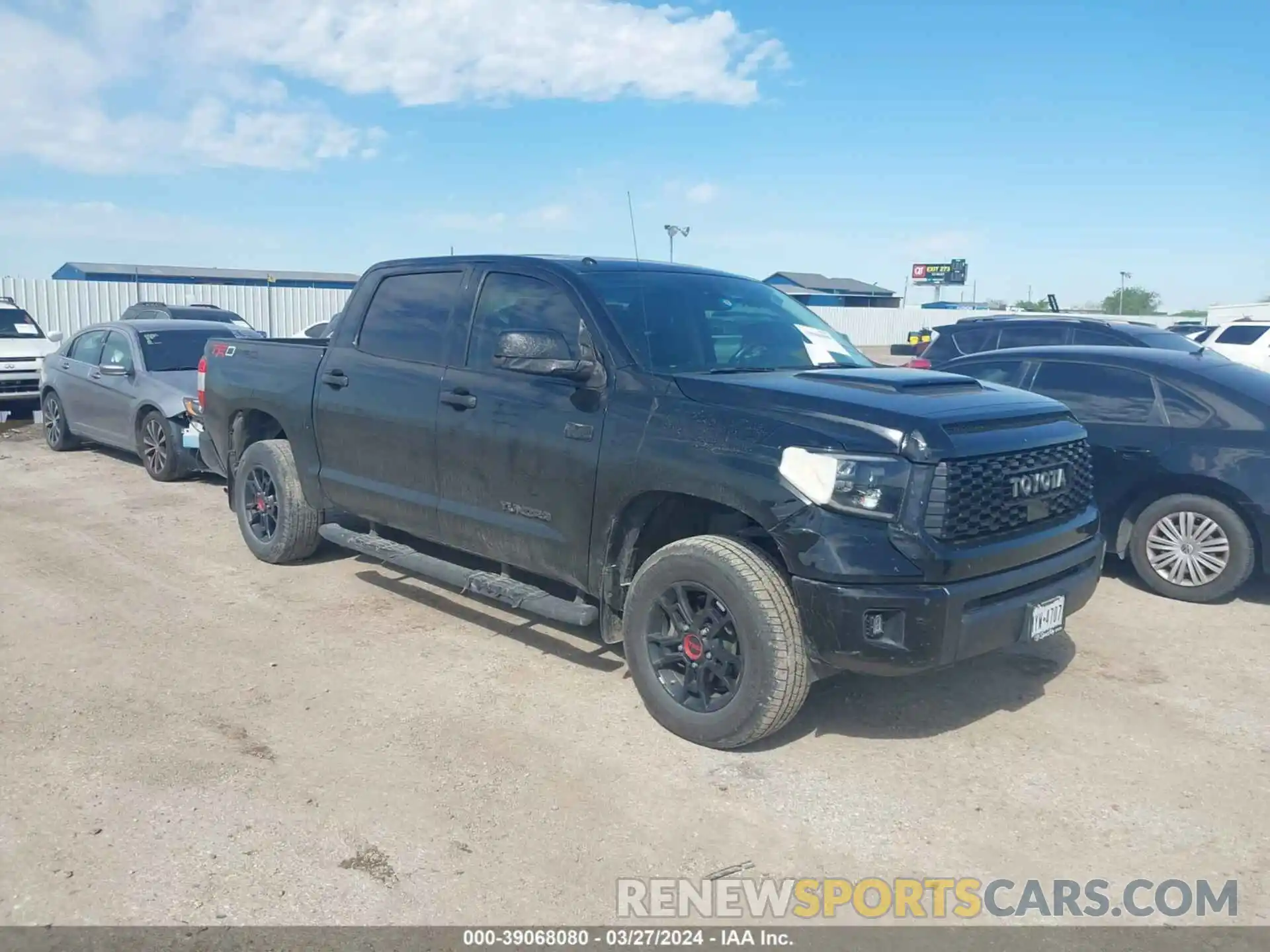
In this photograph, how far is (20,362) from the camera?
49.0 ft

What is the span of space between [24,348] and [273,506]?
10267 mm

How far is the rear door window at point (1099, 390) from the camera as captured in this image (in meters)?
7.09

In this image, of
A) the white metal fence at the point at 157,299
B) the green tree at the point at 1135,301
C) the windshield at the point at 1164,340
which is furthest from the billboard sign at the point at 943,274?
the windshield at the point at 1164,340

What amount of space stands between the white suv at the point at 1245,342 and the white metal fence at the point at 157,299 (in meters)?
21.6

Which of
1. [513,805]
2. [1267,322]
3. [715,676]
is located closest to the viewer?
[513,805]

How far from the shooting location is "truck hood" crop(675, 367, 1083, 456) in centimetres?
403

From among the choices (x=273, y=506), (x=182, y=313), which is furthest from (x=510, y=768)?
(x=182, y=313)

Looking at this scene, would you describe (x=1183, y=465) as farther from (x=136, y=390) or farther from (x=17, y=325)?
(x=17, y=325)

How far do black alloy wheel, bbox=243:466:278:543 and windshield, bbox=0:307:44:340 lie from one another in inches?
406

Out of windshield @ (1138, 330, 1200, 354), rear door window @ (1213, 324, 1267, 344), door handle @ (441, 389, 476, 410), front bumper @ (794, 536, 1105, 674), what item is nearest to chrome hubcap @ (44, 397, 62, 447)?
door handle @ (441, 389, 476, 410)

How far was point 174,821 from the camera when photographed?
376 cm

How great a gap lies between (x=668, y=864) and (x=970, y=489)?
1816 millimetres
